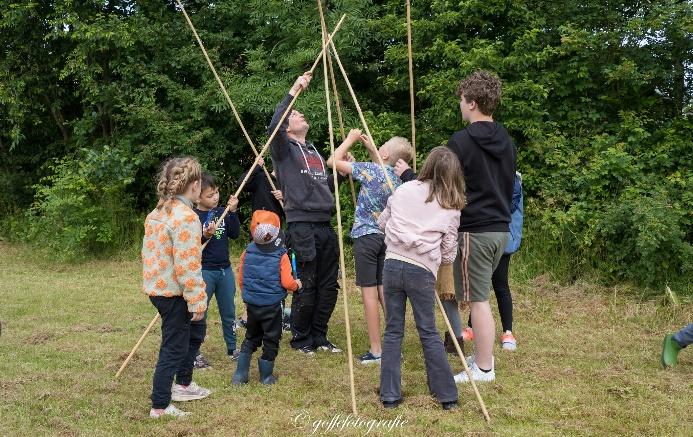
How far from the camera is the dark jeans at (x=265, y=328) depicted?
3.88 m

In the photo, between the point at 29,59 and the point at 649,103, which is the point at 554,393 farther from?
the point at 29,59

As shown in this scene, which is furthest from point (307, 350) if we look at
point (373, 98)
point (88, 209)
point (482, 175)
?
point (88, 209)

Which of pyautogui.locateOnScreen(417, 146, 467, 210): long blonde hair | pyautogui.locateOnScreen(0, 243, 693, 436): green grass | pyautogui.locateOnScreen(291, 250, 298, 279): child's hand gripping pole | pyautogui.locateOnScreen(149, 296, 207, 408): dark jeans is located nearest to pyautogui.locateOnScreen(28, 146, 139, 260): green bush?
pyautogui.locateOnScreen(0, 243, 693, 436): green grass

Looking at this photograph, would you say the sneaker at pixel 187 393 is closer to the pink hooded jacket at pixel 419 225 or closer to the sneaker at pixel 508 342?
the pink hooded jacket at pixel 419 225

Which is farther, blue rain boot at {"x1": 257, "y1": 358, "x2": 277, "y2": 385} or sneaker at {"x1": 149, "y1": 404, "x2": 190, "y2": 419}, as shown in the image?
blue rain boot at {"x1": 257, "y1": 358, "x2": 277, "y2": 385}

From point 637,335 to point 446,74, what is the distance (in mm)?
3744

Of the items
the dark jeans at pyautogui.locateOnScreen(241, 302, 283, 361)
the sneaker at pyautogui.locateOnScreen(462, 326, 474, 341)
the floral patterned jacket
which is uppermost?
the floral patterned jacket

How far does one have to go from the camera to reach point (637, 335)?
5062 millimetres

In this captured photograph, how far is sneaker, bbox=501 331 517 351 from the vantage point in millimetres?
4641

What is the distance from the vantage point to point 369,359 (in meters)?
4.37

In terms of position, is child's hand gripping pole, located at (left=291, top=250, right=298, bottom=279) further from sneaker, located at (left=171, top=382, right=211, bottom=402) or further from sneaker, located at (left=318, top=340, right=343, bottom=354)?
sneaker, located at (left=171, top=382, right=211, bottom=402)

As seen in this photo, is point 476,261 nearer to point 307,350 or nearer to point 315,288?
point 315,288

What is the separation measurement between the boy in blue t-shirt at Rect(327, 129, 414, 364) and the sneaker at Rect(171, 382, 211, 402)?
42.4 inches

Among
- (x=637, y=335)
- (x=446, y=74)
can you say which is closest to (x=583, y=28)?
(x=446, y=74)
